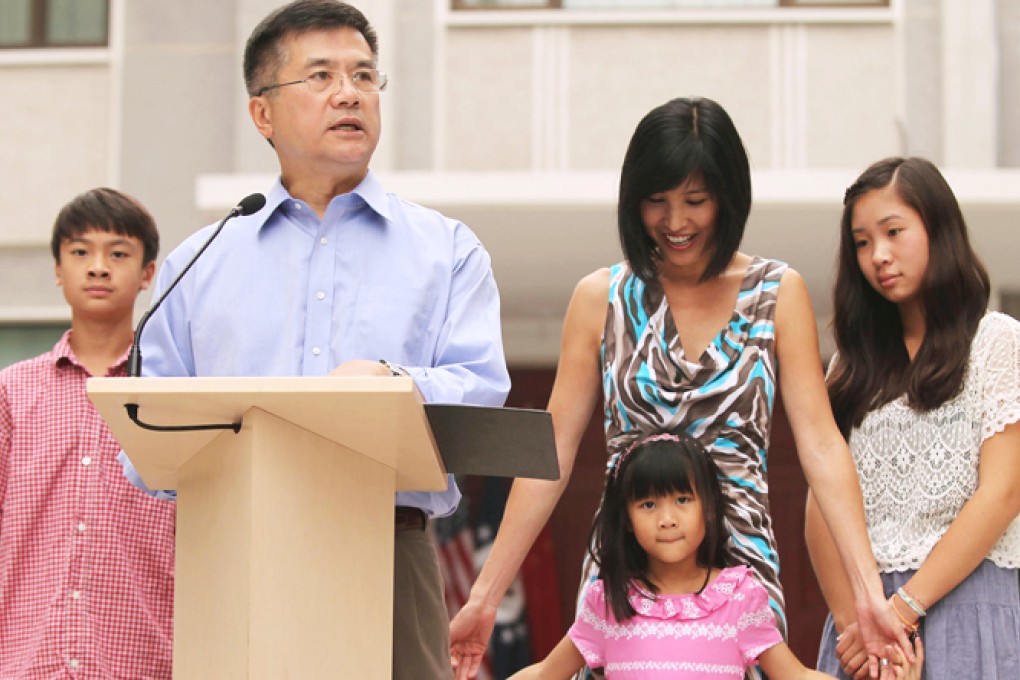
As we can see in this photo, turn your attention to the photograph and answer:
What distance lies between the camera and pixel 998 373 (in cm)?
329

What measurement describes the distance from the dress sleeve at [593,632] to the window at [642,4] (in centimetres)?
622

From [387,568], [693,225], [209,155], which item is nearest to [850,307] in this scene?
[693,225]

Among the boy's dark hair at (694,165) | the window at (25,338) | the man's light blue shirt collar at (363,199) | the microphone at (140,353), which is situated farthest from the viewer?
the window at (25,338)

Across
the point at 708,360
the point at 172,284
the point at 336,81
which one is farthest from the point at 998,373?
the point at 172,284

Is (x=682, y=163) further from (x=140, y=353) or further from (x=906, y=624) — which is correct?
(x=140, y=353)

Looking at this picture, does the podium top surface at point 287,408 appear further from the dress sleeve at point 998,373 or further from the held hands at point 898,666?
the dress sleeve at point 998,373

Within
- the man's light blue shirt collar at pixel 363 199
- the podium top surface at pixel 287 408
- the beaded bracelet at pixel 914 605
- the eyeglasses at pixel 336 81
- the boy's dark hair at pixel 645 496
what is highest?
the eyeglasses at pixel 336 81

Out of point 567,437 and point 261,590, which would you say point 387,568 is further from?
point 567,437

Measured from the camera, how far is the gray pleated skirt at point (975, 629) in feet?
10.4

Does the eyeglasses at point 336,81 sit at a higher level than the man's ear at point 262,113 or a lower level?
higher

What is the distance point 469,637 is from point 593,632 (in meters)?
0.24

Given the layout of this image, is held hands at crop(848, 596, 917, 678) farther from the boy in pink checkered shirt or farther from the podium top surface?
the boy in pink checkered shirt

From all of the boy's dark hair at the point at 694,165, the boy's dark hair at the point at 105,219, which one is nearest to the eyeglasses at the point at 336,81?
the boy's dark hair at the point at 694,165

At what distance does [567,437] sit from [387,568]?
3.19 feet
